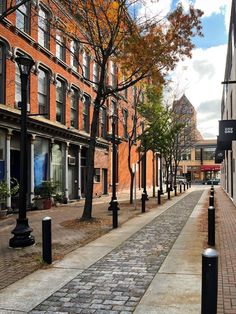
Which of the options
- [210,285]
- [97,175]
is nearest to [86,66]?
[97,175]

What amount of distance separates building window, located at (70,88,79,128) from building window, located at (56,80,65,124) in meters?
1.54

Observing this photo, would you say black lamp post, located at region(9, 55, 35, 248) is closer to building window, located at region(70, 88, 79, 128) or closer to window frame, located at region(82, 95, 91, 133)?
building window, located at region(70, 88, 79, 128)

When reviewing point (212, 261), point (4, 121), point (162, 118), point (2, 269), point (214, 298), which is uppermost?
point (162, 118)

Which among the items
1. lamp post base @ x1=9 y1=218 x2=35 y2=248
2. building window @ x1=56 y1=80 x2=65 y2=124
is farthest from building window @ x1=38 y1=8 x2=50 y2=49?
lamp post base @ x1=9 y1=218 x2=35 y2=248

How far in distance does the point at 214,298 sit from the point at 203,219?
11556 millimetres

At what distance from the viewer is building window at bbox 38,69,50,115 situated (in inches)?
850

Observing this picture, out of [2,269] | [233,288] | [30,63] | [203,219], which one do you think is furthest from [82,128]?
[233,288]

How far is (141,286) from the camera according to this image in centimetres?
643

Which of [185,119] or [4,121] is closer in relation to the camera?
[4,121]

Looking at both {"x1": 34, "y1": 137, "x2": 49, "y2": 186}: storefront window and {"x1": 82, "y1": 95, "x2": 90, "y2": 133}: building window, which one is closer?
{"x1": 34, "y1": 137, "x2": 49, "y2": 186}: storefront window

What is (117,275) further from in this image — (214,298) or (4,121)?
(4,121)

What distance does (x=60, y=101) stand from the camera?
957 inches

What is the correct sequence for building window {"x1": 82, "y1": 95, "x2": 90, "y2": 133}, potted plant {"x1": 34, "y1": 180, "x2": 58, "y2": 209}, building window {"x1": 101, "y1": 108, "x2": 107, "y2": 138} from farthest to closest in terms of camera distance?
building window {"x1": 101, "y1": 108, "x2": 107, "y2": 138}
building window {"x1": 82, "y1": 95, "x2": 90, "y2": 133}
potted plant {"x1": 34, "y1": 180, "x2": 58, "y2": 209}

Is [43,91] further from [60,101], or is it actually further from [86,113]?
[86,113]
